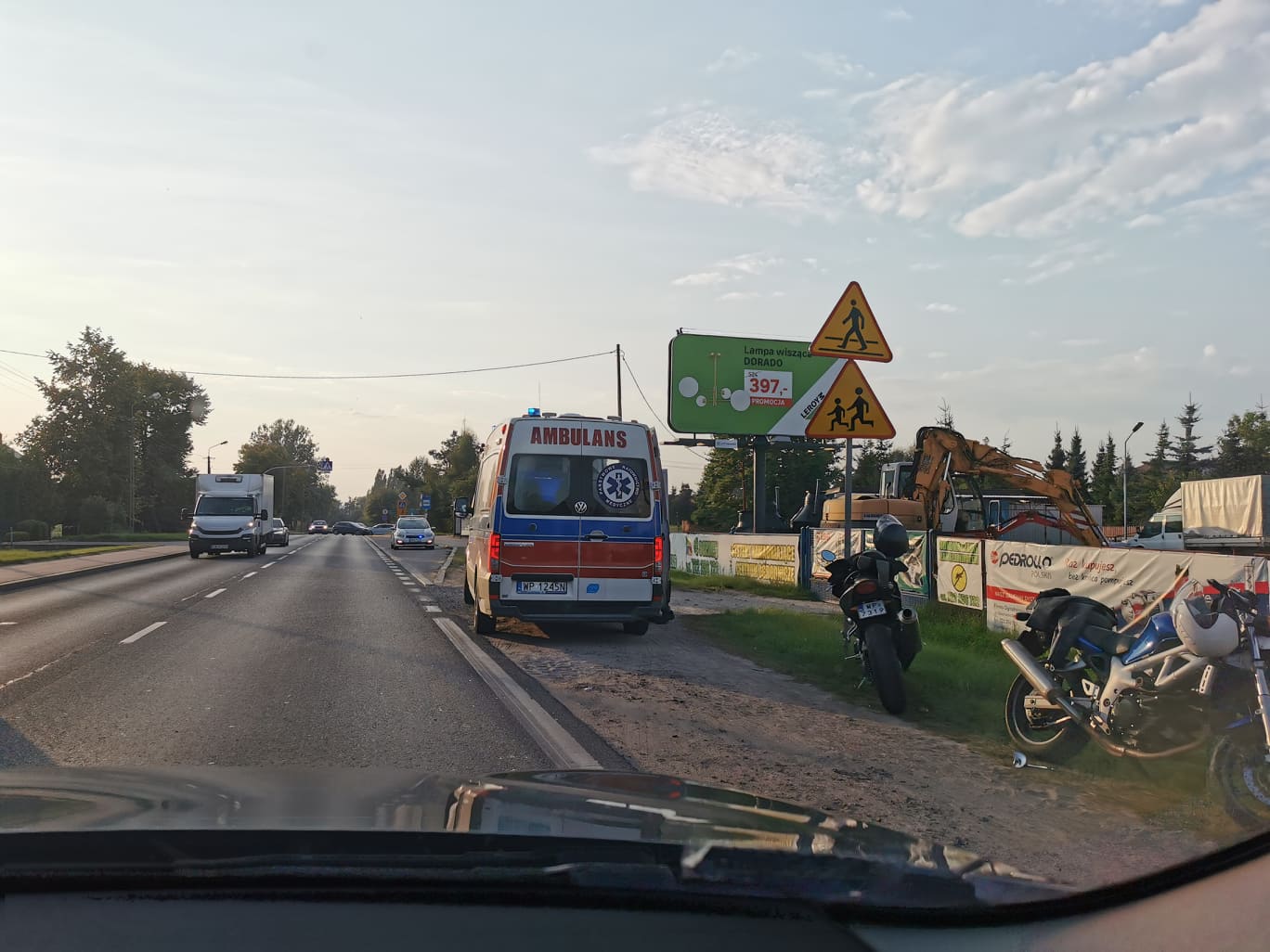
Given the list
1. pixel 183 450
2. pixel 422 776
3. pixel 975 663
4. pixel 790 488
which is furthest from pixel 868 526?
pixel 183 450

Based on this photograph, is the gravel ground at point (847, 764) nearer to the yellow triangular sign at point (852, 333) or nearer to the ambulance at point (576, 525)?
the ambulance at point (576, 525)

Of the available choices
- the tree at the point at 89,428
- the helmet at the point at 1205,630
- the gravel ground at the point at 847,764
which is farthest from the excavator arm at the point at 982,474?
the tree at the point at 89,428

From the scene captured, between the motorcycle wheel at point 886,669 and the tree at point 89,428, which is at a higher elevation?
the tree at point 89,428

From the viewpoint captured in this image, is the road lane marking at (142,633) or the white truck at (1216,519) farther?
the white truck at (1216,519)

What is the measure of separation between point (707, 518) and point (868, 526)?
4619 centimetres

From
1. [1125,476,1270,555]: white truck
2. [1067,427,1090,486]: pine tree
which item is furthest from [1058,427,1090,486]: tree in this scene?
[1125,476,1270,555]: white truck

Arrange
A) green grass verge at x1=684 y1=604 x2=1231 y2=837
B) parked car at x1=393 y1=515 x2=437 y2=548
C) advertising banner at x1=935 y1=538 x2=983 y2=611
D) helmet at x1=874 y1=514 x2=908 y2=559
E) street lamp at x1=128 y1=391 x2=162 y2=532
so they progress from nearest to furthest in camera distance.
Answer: green grass verge at x1=684 y1=604 x2=1231 y2=837 → helmet at x1=874 y1=514 x2=908 y2=559 → advertising banner at x1=935 y1=538 x2=983 y2=611 → parked car at x1=393 y1=515 x2=437 y2=548 → street lamp at x1=128 y1=391 x2=162 y2=532

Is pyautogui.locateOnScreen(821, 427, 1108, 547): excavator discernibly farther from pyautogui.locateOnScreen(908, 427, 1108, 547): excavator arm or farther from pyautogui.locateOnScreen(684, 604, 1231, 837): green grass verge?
pyautogui.locateOnScreen(684, 604, 1231, 837): green grass verge

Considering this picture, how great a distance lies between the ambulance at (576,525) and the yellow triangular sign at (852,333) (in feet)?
11.1

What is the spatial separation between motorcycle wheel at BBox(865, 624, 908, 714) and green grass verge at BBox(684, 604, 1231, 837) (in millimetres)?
132

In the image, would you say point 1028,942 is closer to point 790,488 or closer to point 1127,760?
point 1127,760

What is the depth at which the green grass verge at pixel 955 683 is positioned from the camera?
500cm

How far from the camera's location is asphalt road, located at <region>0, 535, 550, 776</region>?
5.91 m

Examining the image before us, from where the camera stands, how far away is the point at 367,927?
2.08m
